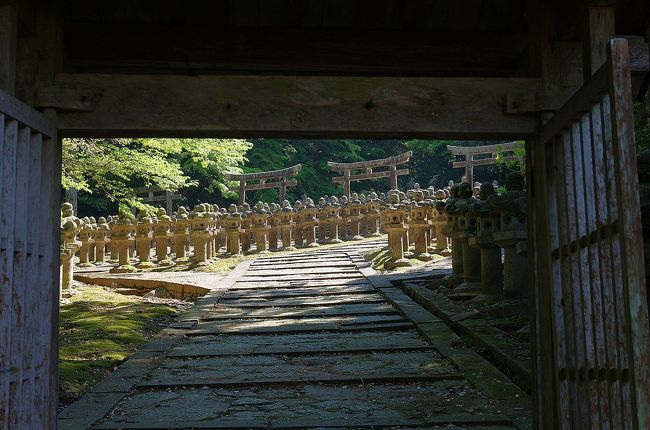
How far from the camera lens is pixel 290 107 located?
3.75 m

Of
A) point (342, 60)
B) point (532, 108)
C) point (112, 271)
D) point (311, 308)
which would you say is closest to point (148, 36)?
point (342, 60)

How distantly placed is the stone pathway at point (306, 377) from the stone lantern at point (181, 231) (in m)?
11.5

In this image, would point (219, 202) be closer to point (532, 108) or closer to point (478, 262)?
point (478, 262)

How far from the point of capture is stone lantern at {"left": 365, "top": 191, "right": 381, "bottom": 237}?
26.1 meters

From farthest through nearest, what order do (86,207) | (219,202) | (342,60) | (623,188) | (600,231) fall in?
(219,202)
(86,207)
(342,60)
(600,231)
(623,188)

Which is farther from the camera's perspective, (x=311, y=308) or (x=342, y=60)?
(x=311, y=308)

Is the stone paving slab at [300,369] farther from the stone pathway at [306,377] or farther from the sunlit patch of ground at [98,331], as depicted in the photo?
the sunlit patch of ground at [98,331]

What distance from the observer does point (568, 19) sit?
3.69 meters

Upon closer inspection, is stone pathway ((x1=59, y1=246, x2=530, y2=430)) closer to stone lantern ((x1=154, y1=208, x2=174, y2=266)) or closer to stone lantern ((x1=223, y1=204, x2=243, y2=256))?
stone lantern ((x1=154, y1=208, x2=174, y2=266))

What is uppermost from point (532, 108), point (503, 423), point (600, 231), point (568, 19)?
point (568, 19)

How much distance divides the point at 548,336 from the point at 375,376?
2.45 m

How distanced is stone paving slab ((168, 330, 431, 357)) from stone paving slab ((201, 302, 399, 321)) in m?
1.44

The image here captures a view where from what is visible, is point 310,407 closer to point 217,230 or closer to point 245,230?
point 217,230

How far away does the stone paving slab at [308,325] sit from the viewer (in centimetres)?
860
